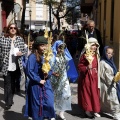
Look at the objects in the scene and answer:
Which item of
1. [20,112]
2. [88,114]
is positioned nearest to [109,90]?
[88,114]

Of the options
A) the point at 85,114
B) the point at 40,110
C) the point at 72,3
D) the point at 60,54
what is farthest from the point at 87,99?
the point at 72,3

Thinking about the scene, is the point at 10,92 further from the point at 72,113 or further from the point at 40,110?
the point at 40,110

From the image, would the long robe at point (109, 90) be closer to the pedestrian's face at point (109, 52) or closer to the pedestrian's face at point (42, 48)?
the pedestrian's face at point (109, 52)

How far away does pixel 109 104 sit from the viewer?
6.27 metres

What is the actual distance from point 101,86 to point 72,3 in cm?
4311

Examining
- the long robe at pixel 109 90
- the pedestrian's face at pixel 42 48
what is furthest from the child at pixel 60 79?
the pedestrian's face at pixel 42 48

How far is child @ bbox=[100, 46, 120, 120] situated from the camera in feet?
20.3

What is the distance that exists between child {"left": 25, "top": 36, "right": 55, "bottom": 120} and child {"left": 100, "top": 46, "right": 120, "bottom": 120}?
1565 millimetres

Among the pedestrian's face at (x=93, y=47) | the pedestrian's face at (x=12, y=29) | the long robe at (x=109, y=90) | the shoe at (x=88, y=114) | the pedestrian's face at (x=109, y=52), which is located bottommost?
the shoe at (x=88, y=114)

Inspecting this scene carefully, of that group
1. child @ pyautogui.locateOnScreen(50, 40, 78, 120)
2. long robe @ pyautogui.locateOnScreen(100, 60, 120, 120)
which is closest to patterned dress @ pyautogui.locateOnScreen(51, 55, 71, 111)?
child @ pyautogui.locateOnScreen(50, 40, 78, 120)

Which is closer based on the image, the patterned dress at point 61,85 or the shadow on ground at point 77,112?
the patterned dress at point 61,85

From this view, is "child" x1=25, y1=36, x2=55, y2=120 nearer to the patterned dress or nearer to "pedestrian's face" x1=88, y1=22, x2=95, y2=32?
the patterned dress

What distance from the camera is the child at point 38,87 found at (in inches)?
189

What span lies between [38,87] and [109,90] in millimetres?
1823
